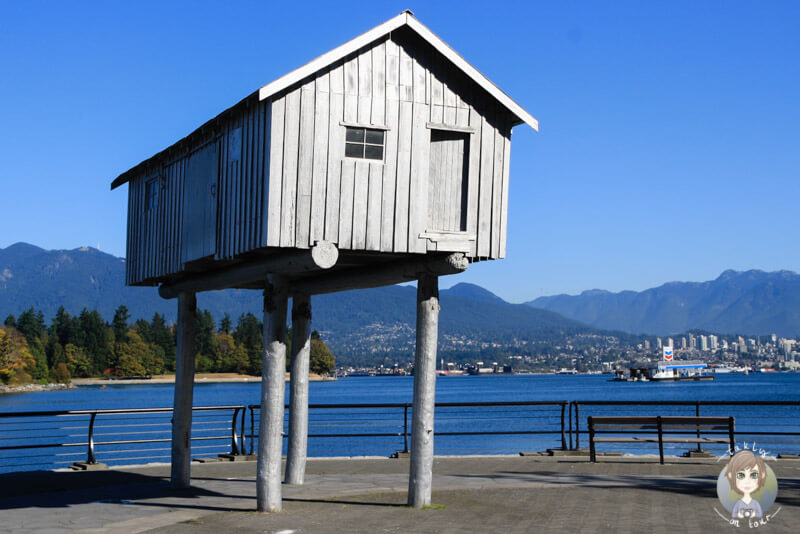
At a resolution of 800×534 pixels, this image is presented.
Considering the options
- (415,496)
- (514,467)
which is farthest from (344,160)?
(514,467)

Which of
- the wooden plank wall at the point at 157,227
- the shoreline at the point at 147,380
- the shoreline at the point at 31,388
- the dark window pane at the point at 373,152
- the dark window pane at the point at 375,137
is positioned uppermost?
the dark window pane at the point at 375,137

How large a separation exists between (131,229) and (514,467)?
8959 mm

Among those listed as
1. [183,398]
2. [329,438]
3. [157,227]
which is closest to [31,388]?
[329,438]

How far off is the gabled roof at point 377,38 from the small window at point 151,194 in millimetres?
3269

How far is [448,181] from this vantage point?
14094mm

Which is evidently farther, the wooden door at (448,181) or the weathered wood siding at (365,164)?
the wooden door at (448,181)

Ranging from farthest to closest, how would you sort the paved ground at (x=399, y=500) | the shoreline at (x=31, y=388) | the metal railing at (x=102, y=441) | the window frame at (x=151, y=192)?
the shoreline at (x=31, y=388) → the metal railing at (x=102, y=441) → the window frame at (x=151, y=192) → the paved ground at (x=399, y=500)

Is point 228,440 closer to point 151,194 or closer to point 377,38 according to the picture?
point 151,194

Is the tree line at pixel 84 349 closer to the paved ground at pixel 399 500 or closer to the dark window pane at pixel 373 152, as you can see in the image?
the paved ground at pixel 399 500

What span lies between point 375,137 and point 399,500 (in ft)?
18.0

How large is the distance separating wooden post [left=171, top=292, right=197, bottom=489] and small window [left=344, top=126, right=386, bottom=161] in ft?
16.2

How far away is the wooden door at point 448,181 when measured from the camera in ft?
46.0

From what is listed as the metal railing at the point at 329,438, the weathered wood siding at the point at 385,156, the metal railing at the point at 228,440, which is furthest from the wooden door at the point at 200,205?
the metal railing at the point at 329,438

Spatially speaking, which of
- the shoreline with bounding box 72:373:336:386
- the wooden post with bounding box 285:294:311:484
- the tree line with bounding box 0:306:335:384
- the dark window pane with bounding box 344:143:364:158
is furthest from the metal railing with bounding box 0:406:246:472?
the shoreline with bounding box 72:373:336:386
